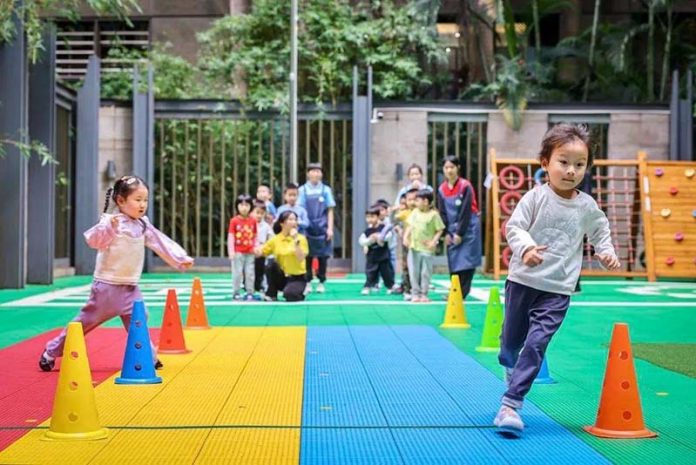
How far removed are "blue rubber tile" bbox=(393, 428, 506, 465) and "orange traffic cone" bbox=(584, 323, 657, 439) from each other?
581 mm

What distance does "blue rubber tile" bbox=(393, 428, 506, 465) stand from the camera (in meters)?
4.51

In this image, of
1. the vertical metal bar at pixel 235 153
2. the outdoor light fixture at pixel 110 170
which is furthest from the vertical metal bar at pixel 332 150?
the outdoor light fixture at pixel 110 170

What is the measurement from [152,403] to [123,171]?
50.4ft

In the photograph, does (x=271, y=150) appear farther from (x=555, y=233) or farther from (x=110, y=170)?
(x=555, y=233)

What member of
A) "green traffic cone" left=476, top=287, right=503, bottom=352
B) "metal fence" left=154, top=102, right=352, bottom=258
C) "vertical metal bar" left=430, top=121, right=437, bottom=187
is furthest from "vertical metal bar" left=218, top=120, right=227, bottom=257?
"green traffic cone" left=476, top=287, right=503, bottom=352

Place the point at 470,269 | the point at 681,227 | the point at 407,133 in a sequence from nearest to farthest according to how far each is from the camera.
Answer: the point at 470,269
the point at 681,227
the point at 407,133

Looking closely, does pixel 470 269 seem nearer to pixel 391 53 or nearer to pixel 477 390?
pixel 477 390

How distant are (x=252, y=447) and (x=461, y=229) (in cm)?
816

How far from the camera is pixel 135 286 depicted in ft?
25.0

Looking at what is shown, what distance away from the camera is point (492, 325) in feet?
28.0

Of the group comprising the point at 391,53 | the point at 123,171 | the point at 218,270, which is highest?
the point at 391,53

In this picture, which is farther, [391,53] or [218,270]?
[391,53]

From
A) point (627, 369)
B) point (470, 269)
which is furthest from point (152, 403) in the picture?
point (470, 269)

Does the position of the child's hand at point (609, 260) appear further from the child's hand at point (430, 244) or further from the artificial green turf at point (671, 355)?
the child's hand at point (430, 244)
